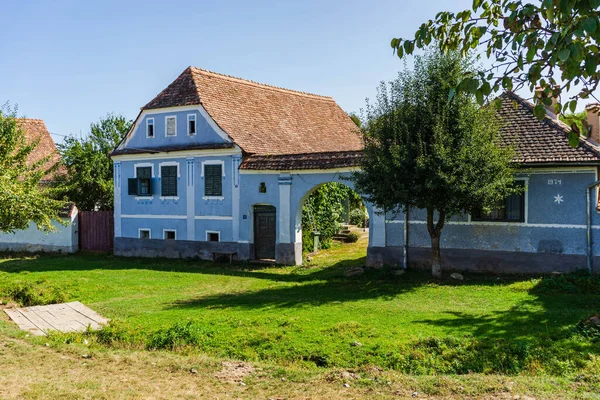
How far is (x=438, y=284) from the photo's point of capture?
54.3ft

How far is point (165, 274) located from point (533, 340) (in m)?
13.8

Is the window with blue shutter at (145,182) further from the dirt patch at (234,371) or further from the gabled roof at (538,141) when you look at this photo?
the dirt patch at (234,371)

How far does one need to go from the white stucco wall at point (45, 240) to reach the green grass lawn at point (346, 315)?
22.4 feet

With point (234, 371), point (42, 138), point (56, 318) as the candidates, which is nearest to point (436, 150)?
point (234, 371)

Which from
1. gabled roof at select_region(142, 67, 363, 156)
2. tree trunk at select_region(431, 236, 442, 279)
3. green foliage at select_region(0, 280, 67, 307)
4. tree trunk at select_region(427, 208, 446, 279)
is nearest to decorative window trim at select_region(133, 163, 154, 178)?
gabled roof at select_region(142, 67, 363, 156)

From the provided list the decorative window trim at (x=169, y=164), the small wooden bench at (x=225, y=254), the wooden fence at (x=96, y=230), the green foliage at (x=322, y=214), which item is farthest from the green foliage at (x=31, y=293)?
the wooden fence at (x=96, y=230)

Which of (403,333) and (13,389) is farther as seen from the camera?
(403,333)

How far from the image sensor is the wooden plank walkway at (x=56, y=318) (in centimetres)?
1191

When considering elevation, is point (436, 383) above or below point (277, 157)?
below

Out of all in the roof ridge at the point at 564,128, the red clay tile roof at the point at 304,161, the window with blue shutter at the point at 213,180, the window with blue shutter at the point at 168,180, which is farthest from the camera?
the window with blue shutter at the point at 168,180

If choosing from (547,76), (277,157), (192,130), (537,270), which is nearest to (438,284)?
(537,270)

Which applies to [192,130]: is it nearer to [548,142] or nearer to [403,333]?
[548,142]

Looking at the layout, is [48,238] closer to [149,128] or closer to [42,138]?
[149,128]

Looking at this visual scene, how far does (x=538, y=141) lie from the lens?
17.6 metres
